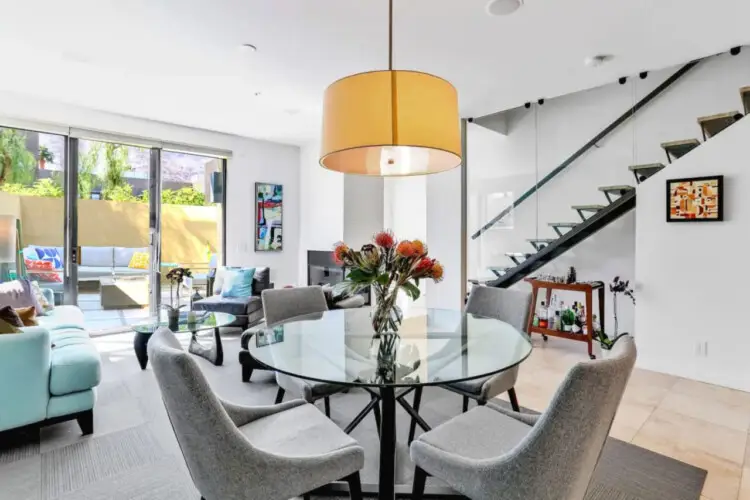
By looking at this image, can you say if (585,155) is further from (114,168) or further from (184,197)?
(114,168)

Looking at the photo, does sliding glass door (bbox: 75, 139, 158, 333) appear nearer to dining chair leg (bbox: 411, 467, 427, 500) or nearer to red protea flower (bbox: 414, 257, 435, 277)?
red protea flower (bbox: 414, 257, 435, 277)

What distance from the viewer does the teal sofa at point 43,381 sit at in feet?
6.79

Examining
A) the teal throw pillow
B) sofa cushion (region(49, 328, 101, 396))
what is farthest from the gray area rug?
the teal throw pillow

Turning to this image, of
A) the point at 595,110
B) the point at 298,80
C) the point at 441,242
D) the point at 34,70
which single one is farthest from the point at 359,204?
the point at 34,70

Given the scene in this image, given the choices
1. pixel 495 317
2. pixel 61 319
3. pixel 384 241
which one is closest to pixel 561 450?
pixel 384 241

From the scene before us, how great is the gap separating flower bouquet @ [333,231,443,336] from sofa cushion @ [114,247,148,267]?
4.42 meters

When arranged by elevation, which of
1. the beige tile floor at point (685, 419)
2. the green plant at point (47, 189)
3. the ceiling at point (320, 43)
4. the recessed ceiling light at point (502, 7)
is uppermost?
the ceiling at point (320, 43)

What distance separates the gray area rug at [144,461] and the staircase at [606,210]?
2.24 metres

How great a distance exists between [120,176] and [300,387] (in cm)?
449

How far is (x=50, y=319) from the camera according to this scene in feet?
11.8

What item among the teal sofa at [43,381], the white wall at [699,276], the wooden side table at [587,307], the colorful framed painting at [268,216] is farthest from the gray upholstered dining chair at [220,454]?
the colorful framed painting at [268,216]

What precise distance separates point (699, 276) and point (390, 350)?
3.03m

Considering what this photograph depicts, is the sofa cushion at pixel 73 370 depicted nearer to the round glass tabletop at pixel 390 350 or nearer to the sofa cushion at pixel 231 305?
the round glass tabletop at pixel 390 350

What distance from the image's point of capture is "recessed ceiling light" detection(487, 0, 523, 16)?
2.50 meters
